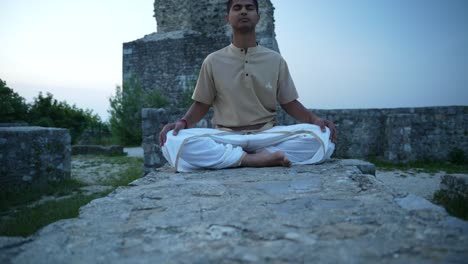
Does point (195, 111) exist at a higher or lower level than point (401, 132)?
higher

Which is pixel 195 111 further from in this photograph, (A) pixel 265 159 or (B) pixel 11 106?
(B) pixel 11 106

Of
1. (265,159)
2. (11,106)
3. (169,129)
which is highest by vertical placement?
(11,106)

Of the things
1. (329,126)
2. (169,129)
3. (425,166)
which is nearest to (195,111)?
(169,129)

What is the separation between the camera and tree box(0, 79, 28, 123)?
407 inches

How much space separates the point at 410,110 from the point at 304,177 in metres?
7.48

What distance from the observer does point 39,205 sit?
372 cm

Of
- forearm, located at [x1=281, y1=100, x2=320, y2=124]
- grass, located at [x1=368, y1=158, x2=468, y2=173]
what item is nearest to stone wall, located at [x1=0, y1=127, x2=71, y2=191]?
forearm, located at [x1=281, y1=100, x2=320, y2=124]

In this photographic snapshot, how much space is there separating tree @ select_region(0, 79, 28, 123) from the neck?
391 inches

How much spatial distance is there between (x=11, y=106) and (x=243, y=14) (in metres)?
10.7

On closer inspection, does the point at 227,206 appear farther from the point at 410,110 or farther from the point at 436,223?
the point at 410,110

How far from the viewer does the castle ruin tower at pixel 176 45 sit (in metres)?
12.5

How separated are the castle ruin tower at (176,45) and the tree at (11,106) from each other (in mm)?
3813

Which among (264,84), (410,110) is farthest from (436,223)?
(410,110)

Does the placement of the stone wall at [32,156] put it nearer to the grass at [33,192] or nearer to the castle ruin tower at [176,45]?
the grass at [33,192]
